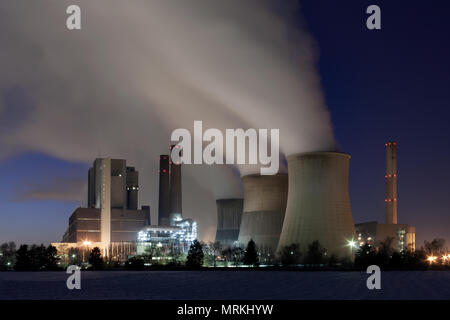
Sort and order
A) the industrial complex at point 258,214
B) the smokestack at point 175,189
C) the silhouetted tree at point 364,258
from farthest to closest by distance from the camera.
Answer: the smokestack at point 175,189 < the silhouetted tree at point 364,258 < the industrial complex at point 258,214

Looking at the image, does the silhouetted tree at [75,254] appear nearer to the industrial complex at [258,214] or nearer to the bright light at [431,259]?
the industrial complex at [258,214]

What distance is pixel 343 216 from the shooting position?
43.5 meters

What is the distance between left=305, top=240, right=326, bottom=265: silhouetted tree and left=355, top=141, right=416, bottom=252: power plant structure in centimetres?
2966

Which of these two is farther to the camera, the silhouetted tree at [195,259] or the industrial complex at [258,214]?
the silhouetted tree at [195,259]

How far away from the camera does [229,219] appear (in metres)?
Result: 72.2

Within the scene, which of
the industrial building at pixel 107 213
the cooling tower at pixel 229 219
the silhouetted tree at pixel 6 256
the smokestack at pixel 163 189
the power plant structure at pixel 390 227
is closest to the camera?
the silhouetted tree at pixel 6 256

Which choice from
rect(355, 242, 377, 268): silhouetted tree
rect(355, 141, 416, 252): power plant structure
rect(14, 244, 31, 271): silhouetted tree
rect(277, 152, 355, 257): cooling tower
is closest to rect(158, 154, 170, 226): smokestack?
rect(355, 141, 416, 252): power plant structure

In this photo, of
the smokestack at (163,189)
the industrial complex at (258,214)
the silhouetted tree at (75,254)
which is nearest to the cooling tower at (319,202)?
the industrial complex at (258,214)

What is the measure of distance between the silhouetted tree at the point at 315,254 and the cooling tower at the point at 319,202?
32cm

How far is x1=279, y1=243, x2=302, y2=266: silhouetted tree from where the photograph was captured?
150 ft

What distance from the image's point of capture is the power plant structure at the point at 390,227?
255 ft

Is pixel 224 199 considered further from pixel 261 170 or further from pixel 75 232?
pixel 75 232

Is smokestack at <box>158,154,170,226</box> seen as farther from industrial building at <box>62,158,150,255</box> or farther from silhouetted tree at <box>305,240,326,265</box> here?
silhouetted tree at <box>305,240,326,265</box>
